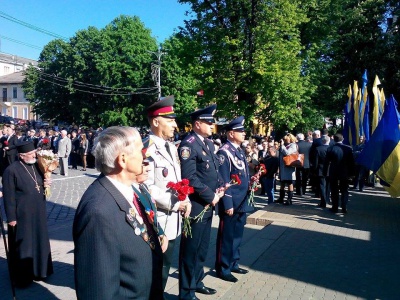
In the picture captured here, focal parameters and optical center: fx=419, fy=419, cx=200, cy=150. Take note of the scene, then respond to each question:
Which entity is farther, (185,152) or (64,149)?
(64,149)

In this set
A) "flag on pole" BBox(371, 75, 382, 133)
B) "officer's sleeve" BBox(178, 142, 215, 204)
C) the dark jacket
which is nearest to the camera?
"officer's sleeve" BBox(178, 142, 215, 204)

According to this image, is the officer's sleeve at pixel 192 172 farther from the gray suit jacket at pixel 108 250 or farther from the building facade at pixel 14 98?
the building facade at pixel 14 98

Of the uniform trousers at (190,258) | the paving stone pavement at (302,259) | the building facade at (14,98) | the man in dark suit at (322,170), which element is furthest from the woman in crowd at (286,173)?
the building facade at (14,98)

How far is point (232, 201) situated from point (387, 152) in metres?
4.53

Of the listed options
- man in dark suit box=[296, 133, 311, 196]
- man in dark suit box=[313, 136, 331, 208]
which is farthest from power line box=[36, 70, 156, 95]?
man in dark suit box=[313, 136, 331, 208]

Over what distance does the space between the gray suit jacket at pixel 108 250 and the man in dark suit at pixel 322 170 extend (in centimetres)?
993

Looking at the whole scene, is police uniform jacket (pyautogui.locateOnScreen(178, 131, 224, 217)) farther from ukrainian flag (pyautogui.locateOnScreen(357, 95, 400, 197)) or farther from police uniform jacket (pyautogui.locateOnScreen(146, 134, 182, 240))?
ukrainian flag (pyautogui.locateOnScreen(357, 95, 400, 197))

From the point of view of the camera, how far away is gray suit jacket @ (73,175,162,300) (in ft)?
6.70

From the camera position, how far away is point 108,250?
207 cm

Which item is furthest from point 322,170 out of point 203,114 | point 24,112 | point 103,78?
point 24,112

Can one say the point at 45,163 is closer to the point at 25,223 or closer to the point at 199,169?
the point at 25,223

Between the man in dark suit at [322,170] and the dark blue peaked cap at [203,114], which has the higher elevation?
the dark blue peaked cap at [203,114]

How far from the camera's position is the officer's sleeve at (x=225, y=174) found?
5340mm

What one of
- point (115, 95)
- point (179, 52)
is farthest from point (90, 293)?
point (115, 95)
